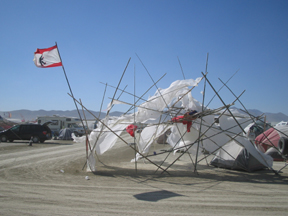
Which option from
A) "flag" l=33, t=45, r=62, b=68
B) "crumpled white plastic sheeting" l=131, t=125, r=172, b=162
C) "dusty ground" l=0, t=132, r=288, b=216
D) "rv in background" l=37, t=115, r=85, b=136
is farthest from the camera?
"rv in background" l=37, t=115, r=85, b=136

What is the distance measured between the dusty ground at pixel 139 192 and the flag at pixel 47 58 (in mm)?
4023

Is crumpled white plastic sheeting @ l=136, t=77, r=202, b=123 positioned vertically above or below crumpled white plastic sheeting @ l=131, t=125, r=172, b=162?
above

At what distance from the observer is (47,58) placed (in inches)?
358

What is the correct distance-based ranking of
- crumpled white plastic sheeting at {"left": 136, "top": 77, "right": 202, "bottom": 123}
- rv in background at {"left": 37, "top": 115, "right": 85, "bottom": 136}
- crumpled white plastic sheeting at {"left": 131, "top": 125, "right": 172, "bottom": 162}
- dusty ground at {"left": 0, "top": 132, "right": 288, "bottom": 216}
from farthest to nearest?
rv in background at {"left": 37, "top": 115, "right": 85, "bottom": 136} < crumpled white plastic sheeting at {"left": 131, "top": 125, "right": 172, "bottom": 162} < crumpled white plastic sheeting at {"left": 136, "top": 77, "right": 202, "bottom": 123} < dusty ground at {"left": 0, "top": 132, "right": 288, "bottom": 216}

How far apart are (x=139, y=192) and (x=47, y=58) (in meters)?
6.17

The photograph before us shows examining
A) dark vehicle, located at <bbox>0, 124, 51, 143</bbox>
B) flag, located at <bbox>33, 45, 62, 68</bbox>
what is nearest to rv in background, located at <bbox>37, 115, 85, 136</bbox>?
dark vehicle, located at <bbox>0, 124, 51, 143</bbox>

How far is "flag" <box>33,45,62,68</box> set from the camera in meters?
9.06

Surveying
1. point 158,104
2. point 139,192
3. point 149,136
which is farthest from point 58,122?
point 139,192

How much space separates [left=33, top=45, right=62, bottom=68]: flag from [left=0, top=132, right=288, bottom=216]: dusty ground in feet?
13.2

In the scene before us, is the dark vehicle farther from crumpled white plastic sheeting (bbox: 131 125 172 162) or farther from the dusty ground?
crumpled white plastic sheeting (bbox: 131 125 172 162)

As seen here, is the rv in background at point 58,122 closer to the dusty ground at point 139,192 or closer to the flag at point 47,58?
the flag at point 47,58

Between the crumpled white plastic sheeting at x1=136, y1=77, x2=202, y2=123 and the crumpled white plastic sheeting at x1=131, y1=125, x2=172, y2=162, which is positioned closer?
the crumpled white plastic sheeting at x1=136, y1=77, x2=202, y2=123

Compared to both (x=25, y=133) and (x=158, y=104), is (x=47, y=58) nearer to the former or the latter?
(x=158, y=104)

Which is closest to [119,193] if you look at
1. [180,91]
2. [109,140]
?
[109,140]
